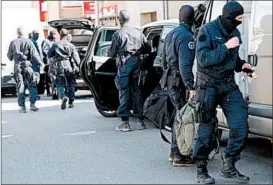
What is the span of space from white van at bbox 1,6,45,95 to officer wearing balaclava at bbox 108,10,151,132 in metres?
8.23

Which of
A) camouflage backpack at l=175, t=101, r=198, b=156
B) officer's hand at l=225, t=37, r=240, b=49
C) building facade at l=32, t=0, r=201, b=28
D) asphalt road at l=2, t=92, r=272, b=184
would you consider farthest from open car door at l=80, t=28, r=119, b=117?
building facade at l=32, t=0, r=201, b=28

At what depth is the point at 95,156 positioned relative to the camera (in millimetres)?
7496

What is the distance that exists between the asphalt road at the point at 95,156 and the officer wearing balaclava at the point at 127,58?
517 mm

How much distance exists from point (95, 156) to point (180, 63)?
1.82m

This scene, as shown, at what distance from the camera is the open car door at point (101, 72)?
10820 mm

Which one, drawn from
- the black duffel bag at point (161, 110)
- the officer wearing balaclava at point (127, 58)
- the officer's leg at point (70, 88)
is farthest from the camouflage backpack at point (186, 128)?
the officer's leg at point (70, 88)

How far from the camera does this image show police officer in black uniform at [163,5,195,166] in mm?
6418

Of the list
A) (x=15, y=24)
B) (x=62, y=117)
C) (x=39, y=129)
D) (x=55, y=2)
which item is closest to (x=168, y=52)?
(x=39, y=129)

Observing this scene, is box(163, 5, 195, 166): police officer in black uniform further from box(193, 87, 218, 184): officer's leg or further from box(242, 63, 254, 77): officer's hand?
box(242, 63, 254, 77): officer's hand

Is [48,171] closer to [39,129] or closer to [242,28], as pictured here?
[242,28]

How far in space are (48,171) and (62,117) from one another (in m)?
5.13

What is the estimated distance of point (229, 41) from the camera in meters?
5.59

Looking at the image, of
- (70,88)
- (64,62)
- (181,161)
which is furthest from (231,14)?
(70,88)

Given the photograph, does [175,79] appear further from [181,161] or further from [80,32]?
[80,32]
